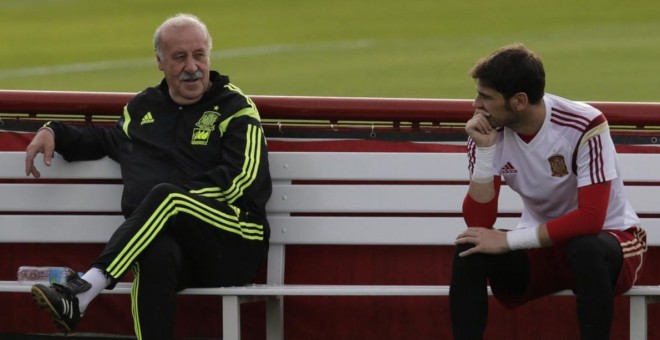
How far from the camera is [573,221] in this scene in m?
5.60

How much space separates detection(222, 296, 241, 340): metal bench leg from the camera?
621 cm

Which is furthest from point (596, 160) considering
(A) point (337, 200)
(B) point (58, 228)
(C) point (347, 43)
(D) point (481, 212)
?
(C) point (347, 43)

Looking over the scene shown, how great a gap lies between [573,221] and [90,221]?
6.89 ft

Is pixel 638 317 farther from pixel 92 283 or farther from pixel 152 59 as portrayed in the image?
pixel 152 59

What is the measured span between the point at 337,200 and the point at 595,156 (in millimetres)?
1278

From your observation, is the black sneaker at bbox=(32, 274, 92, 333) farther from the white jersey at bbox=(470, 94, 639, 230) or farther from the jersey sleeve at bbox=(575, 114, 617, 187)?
the jersey sleeve at bbox=(575, 114, 617, 187)

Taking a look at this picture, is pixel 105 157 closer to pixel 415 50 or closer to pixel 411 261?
pixel 411 261

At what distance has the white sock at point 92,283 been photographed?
19.7 feet

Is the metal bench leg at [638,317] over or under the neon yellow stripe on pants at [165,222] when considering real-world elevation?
under

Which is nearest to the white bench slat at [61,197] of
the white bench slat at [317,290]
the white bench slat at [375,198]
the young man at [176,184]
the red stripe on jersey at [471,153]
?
the young man at [176,184]

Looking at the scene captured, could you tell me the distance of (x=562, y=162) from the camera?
579 centimetres

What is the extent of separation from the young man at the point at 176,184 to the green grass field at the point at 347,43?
32.6 ft

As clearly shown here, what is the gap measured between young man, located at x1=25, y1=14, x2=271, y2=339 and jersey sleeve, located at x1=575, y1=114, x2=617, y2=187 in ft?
4.14

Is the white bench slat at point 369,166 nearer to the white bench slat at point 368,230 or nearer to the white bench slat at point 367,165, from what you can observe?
the white bench slat at point 367,165
